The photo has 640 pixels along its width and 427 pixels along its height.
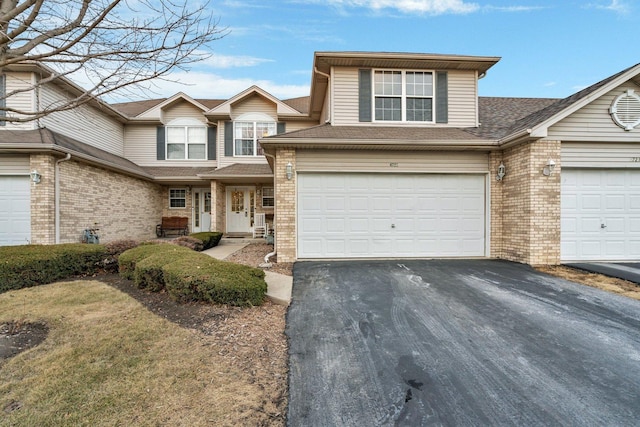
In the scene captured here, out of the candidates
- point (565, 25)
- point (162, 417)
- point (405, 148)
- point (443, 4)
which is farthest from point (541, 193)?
point (565, 25)

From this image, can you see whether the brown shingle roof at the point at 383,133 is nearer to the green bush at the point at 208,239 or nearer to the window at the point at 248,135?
the green bush at the point at 208,239

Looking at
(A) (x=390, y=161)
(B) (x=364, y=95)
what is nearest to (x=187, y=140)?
(B) (x=364, y=95)

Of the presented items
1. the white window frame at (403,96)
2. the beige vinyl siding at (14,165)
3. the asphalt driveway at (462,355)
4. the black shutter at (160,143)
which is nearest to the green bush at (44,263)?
the beige vinyl siding at (14,165)

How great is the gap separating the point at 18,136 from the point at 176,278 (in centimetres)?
911

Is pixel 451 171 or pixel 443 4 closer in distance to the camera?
pixel 451 171

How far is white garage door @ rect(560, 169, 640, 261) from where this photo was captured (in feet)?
23.3

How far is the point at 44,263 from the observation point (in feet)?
18.1

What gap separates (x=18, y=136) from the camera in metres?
8.77

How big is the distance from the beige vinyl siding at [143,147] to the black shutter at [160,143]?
0.49 ft

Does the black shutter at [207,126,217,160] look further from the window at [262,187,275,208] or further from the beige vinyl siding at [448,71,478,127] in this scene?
the beige vinyl siding at [448,71,478,127]

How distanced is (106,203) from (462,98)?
13190mm

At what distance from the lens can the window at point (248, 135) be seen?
44.1 feet

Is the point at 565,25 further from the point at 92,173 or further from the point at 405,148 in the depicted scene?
the point at 92,173

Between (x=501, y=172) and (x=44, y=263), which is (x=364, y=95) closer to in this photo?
(x=501, y=172)
